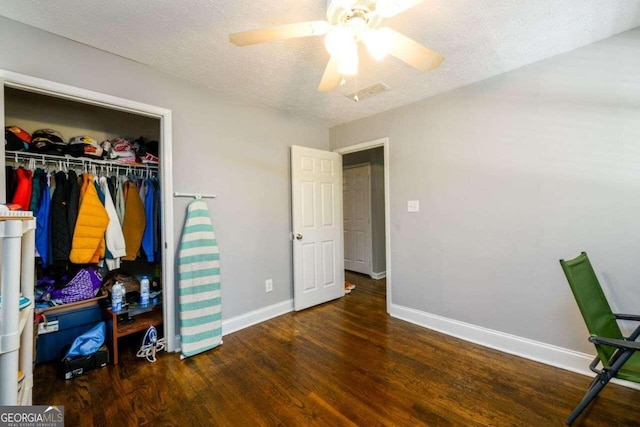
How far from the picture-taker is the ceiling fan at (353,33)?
1.14 m

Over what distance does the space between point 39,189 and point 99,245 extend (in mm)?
579

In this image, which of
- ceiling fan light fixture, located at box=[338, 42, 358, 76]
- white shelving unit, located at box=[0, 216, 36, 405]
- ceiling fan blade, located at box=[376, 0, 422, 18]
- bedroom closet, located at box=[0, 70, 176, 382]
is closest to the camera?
white shelving unit, located at box=[0, 216, 36, 405]

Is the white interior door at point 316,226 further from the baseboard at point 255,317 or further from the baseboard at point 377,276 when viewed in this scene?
the baseboard at point 377,276

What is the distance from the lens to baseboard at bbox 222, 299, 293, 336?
249cm

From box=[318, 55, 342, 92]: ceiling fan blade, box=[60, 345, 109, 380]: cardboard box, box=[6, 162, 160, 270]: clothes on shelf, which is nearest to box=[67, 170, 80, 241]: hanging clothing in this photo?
box=[6, 162, 160, 270]: clothes on shelf

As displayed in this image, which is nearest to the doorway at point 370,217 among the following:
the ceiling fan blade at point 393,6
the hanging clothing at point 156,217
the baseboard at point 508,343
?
the baseboard at point 508,343

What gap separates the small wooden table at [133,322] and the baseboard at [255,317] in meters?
0.59

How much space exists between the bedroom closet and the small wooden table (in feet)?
0.08

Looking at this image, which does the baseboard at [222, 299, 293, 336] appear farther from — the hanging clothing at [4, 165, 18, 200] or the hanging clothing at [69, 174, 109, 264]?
the hanging clothing at [4, 165, 18, 200]

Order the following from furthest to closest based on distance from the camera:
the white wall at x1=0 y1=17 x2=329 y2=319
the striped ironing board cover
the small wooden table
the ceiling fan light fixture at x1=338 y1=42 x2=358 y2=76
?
the striped ironing board cover < the small wooden table < the white wall at x1=0 y1=17 x2=329 y2=319 < the ceiling fan light fixture at x1=338 y1=42 x2=358 y2=76

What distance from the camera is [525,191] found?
207cm

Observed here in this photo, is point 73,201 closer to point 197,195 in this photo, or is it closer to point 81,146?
point 81,146

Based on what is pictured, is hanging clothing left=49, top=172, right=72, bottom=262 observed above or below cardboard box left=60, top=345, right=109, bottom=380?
above

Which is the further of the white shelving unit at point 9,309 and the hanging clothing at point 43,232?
the hanging clothing at point 43,232
